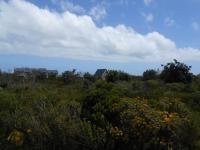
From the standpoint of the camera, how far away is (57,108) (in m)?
9.70

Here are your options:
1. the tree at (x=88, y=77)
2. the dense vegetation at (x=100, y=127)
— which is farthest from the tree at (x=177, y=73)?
the dense vegetation at (x=100, y=127)

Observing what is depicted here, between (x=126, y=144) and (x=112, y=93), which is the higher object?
(x=112, y=93)

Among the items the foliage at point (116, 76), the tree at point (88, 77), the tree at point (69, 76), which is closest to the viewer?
the foliage at point (116, 76)

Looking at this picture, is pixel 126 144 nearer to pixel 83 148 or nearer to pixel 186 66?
pixel 83 148

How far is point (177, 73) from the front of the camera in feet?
103

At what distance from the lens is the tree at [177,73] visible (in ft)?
102

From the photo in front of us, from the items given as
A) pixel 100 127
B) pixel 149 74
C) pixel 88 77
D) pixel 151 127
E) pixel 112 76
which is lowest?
pixel 100 127

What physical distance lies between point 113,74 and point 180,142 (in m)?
28.7

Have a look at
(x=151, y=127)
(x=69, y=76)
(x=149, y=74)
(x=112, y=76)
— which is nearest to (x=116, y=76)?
(x=112, y=76)

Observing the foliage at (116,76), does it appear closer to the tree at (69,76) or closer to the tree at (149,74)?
the tree at (149,74)

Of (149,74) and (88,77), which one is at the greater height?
(149,74)

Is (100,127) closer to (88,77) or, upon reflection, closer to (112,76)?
(112,76)

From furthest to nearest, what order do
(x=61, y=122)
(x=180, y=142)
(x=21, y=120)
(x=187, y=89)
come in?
1. (x=187, y=89)
2. (x=21, y=120)
3. (x=61, y=122)
4. (x=180, y=142)

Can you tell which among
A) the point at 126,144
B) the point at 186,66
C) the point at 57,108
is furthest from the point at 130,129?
the point at 186,66
